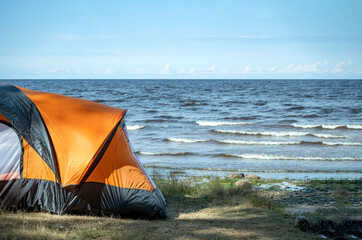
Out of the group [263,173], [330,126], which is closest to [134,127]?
[263,173]

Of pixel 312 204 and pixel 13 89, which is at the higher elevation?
pixel 13 89

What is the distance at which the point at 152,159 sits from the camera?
48.9 ft

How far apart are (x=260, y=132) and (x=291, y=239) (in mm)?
15814

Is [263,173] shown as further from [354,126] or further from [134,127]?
[354,126]

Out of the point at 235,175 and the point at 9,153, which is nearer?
the point at 9,153

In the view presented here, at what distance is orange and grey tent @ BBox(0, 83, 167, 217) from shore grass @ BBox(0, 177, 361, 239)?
0.25 meters

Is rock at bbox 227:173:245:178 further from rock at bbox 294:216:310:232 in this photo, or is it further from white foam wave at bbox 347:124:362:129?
white foam wave at bbox 347:124:362:129

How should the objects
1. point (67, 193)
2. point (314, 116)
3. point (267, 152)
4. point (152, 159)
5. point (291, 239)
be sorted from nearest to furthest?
1. point (291, 239)
2. point (67, 193)
3. point (152, 159)
4. point (267, 152)
5. point (314, 116)

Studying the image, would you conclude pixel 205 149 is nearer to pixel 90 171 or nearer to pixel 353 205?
pixel 353 205

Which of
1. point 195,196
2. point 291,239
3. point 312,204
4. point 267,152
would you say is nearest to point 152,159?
point 267,152

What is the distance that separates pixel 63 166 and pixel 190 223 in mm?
2350

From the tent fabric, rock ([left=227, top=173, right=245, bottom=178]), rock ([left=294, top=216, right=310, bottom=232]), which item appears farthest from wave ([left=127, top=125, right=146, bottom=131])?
rock ([left=294, top=216, right=310, bottom=232])

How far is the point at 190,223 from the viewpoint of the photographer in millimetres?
6102

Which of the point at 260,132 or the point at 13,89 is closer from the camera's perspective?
the point at 13,89
